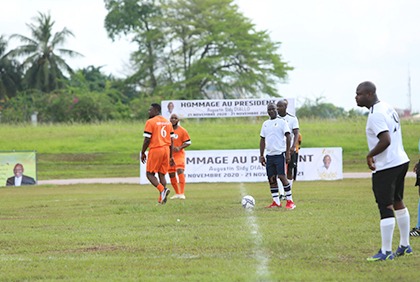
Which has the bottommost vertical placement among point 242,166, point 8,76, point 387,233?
point 242,166

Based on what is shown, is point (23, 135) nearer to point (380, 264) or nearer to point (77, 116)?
point (77, 116)

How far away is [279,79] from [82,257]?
61915mm

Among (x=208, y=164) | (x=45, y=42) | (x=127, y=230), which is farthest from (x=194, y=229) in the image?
(x=45, y=42)

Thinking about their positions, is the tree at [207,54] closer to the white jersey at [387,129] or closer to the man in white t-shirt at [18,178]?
the man in white t-shirt at [18,178]

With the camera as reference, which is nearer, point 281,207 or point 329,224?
point 329,224

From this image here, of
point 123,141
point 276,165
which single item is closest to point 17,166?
point 123,141

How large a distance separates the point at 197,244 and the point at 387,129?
294 cm

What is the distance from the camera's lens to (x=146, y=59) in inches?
2876

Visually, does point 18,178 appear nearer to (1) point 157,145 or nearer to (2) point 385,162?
(1) point 157,145

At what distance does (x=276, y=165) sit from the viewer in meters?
16.0

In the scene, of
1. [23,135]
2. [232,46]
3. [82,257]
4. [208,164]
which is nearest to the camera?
Result: [82,257]

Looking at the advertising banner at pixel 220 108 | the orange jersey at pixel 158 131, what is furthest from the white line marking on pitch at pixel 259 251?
the advertising banner at pixel 220 108

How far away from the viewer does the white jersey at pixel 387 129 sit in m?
9.24

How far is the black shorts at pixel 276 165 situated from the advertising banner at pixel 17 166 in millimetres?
17069
